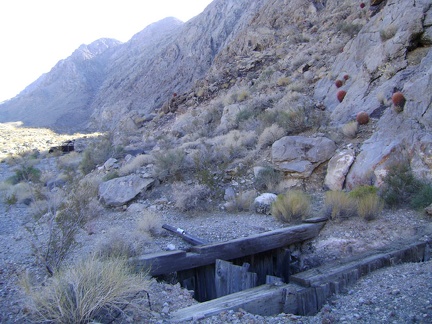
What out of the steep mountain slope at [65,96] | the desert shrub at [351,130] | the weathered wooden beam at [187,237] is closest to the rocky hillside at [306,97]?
the desert shrub at [351,130]

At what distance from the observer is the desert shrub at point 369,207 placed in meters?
6.92

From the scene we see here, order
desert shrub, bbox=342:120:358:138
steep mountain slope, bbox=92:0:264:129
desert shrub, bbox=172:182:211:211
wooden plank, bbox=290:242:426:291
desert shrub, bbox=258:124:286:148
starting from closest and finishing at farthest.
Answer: wooden plank, bbox=290:242:426:291 → desert shrub, bbox=172:182:211:211 → desert shrub, bbox=342:120:358:138 → desert shrub, bbox=258:124:286:148 → steep mountain slope, bbox=92:0:264:129

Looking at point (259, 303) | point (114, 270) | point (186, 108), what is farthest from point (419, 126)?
point (186, 108)

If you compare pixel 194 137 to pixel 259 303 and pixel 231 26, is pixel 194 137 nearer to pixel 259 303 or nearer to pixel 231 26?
pixel 259 303

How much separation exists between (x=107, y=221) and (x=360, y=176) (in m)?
6.22

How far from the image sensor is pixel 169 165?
36.6ft

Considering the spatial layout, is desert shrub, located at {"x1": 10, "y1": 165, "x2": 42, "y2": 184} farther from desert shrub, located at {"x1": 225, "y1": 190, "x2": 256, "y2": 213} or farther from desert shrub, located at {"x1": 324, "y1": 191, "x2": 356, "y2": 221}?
desert shrub, located at {"x1": 324, "y1": 191, "x2": 356, "y2": 221}

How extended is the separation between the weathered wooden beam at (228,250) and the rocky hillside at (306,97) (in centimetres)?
237

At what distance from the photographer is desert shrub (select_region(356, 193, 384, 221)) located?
22.7 feet

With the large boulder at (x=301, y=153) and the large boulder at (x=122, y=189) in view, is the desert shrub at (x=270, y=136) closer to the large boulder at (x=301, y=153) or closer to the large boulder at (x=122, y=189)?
the large boulder at (x=301, y=153)

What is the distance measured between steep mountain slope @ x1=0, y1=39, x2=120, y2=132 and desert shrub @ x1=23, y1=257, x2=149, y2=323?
135 feet

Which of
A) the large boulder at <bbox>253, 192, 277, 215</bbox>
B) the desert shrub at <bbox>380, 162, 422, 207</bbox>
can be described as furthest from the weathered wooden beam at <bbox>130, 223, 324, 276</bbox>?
the desert shrub at <bbox>380, 162, 422, 207</bbox>

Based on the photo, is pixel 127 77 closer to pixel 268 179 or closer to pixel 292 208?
pixel 268 179

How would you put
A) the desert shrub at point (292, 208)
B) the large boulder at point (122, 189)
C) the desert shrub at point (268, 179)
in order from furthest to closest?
the large boulder at point (122, 189) → the desert shrub at point (268, 179) → the desert shrub at point (292, 208)
